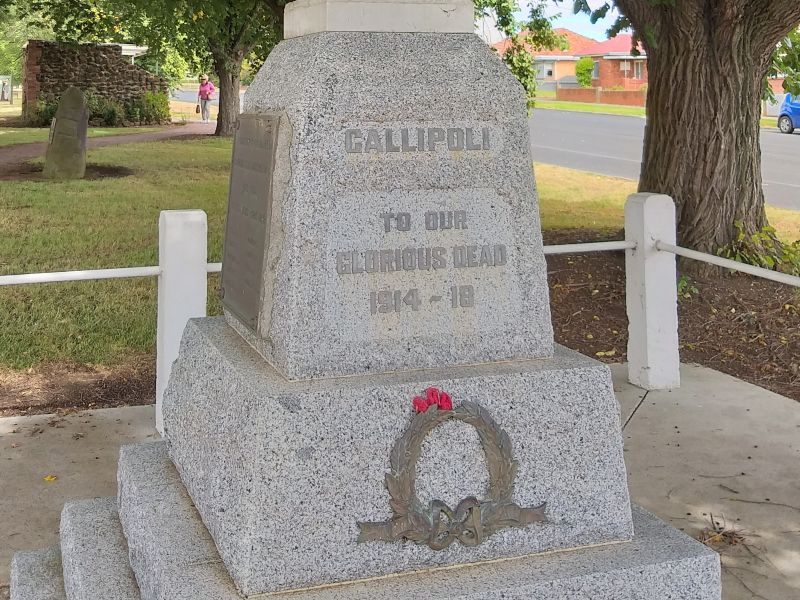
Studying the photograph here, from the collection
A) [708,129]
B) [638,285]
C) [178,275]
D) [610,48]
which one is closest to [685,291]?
[708,129]

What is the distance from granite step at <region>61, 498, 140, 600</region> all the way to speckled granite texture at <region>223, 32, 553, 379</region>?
0.89 meters

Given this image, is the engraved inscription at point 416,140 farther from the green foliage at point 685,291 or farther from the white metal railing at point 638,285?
the green foliage at point 685,291

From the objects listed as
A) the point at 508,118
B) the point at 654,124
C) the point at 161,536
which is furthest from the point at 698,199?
the point at 161,536

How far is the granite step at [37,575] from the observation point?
3533 millimetres

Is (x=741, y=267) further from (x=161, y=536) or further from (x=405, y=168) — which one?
(x=161, y=536)

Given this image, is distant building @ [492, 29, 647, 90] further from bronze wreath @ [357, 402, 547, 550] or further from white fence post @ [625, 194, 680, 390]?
bronze wreath @ [357, 402, 547, 550]

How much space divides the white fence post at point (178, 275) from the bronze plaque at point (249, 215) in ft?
5.06

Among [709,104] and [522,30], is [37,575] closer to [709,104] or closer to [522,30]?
[709,104]

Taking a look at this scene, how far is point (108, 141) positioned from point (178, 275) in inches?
715

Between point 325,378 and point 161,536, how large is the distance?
0.69 meters

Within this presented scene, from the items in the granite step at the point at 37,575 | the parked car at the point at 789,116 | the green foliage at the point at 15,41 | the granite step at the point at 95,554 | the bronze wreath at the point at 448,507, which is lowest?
the granite step at the point at 37,575

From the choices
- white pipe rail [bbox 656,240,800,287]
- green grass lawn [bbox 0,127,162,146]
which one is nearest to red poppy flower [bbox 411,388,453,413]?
white pipe rail [bbox 656,240,800,287]

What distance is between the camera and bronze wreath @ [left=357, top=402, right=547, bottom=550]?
111 inches

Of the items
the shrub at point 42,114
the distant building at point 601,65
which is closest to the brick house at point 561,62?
the distant building at point 601,65
